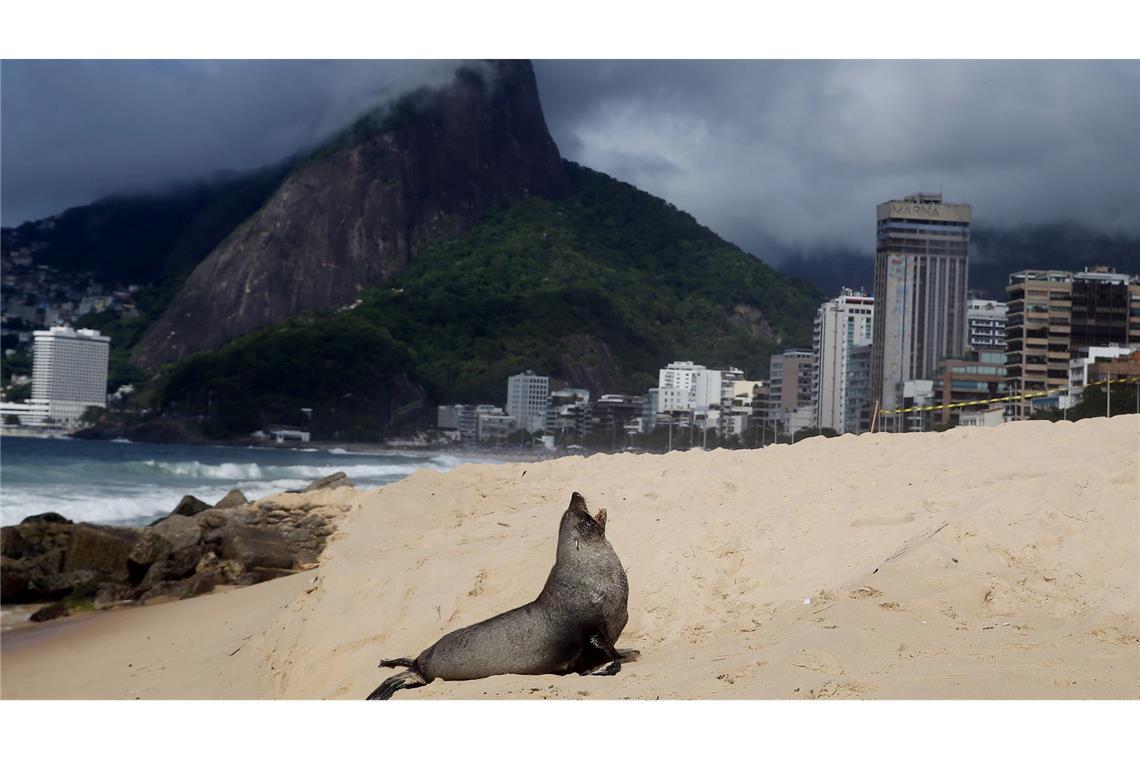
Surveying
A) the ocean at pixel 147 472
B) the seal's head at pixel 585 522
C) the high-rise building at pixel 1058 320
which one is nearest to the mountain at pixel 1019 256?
the high-rise building at pixel 1058 320

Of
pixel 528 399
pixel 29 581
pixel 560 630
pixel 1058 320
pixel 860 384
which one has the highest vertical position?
pixel 1058 320

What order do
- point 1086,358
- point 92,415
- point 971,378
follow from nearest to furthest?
point 1086,358, point 92,415, point 971,378

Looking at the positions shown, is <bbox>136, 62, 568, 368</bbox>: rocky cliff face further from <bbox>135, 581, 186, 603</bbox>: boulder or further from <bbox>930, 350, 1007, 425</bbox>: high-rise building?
<bbox>135, 581, 186, 603</bbox>: boulder

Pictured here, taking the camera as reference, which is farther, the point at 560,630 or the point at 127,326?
the point at 127,326

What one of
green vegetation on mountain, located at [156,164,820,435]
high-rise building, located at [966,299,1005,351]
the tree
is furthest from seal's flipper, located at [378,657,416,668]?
high-rise building, located at [966,299,1005,351]

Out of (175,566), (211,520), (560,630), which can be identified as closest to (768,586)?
(560,630)

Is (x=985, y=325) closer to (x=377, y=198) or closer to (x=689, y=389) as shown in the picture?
(x=689, y=389)
